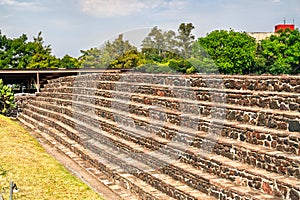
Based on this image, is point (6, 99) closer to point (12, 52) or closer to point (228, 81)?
point (228, 81)

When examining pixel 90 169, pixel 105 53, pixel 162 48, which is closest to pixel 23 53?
pixel 105 53

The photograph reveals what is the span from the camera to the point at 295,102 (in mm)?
5785

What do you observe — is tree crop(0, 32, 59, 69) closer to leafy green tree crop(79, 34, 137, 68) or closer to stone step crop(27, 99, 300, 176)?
leafy green tree crop(79, 34, 137, 68)

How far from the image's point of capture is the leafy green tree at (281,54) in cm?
4297

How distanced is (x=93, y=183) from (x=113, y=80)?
4.36 m

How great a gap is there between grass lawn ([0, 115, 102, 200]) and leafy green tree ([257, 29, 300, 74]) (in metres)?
35.4

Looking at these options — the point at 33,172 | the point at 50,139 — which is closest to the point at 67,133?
the point at 50,139

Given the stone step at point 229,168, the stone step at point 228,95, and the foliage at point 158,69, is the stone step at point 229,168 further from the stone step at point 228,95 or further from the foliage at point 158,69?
the foliage at point 158,69

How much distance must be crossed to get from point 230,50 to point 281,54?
5.39 meters

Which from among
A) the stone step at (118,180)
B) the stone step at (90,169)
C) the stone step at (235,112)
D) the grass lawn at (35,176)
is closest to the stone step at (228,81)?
the stone step at (235,112)

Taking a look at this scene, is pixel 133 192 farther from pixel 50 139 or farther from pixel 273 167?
pixel 50 139

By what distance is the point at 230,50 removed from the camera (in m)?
44.3

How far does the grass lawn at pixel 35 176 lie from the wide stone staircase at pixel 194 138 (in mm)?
616

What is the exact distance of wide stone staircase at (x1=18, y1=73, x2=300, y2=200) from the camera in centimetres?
550
